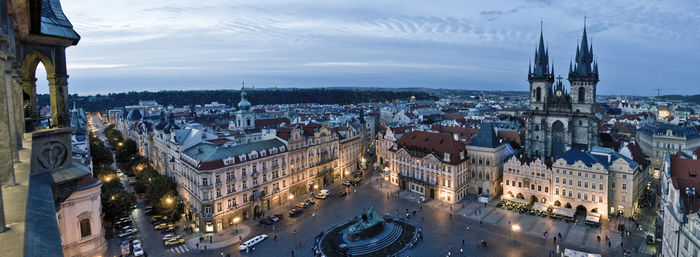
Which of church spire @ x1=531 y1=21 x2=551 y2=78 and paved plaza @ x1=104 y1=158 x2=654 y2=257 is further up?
church spire @ x1=531 y1=21 x2=551 y2=78

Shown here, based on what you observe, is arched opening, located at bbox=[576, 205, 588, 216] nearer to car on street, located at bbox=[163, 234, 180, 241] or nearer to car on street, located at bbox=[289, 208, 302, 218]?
car on street, located at bbox=[289, 208, 302, 218]

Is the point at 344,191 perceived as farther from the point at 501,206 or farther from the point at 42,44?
the point at 42,44

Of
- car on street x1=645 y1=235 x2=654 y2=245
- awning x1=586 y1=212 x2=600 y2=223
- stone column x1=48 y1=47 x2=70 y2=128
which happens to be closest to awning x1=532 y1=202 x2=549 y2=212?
awning x1=586 y1=212 x2=600 y2=223

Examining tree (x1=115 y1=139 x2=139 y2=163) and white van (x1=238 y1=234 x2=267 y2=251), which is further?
tree (x1=115 y1=139 x2=139 y2=163)

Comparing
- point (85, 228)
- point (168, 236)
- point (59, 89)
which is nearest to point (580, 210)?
point (168, 236)

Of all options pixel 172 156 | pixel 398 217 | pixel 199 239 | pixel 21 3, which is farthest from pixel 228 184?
pixel 21 3

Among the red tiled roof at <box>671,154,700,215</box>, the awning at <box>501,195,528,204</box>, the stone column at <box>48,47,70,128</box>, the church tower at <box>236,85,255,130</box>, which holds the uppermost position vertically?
the stone column at <box>48,47,70,128</box>

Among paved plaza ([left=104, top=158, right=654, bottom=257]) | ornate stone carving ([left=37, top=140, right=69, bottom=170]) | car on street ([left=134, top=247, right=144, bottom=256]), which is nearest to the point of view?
ornate stone carving ([left=37, top=140, right=69, bottom=170])

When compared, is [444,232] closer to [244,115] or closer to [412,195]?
[412,195]
